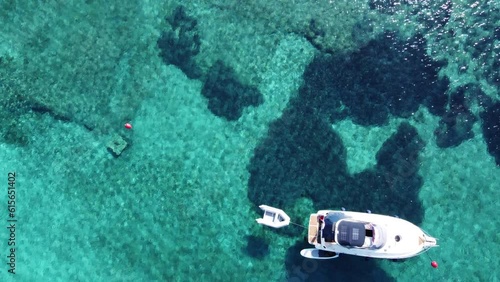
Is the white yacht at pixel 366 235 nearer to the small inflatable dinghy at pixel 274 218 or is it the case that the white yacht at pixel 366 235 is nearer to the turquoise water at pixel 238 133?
the small inflatable dinghy at pixel 274 218

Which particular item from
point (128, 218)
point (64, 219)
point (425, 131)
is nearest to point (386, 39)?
point (425, 131)

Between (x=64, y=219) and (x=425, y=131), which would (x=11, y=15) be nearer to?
(x=64, y=219)

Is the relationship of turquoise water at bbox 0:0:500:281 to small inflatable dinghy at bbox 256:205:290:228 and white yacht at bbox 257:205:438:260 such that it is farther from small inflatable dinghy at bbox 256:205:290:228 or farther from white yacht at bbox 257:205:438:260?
white yacht at bbox 257:205:438:260

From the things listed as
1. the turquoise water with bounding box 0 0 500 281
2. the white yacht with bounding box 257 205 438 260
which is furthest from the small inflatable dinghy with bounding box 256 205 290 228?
the white yacht with bounding box 257 205 438 260

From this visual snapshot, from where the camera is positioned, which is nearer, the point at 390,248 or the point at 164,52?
the point at 390,248

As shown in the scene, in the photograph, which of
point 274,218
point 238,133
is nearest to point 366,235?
point 274,218

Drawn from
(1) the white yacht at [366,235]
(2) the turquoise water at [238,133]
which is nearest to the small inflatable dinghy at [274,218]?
(2) the turquoise water at [238,133]

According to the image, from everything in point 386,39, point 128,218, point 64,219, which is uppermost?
point 386,39

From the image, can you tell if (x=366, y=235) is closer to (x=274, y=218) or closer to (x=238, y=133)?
(x=274, y=218)
